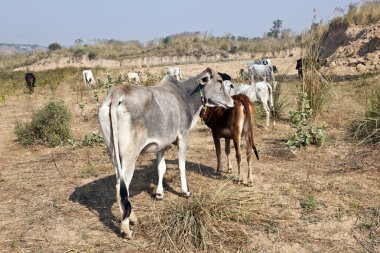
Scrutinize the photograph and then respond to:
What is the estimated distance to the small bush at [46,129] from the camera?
925 cm

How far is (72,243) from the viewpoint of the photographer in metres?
4.30

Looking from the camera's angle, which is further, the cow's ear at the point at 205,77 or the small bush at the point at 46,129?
the small bush at the point at 46,129

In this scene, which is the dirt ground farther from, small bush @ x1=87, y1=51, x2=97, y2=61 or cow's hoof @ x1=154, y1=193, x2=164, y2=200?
small bush @ x1=87, y1=51, x2=97, y2=61

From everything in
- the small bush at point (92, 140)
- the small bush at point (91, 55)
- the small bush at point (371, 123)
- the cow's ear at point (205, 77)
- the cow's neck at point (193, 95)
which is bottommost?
the small bush at point (92, 140)

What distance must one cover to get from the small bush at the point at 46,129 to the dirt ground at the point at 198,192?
0.42 meters

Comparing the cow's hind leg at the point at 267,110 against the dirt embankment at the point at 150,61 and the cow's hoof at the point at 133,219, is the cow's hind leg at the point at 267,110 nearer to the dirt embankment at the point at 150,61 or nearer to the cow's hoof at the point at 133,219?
the cow's hoof at the point at 133,219

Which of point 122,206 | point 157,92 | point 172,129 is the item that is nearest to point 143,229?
point 122,206

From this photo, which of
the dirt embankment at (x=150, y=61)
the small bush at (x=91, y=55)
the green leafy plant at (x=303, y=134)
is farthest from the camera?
the small bush at (x=91, y=55)

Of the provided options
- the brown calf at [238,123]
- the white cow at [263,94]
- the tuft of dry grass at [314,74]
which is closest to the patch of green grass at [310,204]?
the brown calf at [238,123]

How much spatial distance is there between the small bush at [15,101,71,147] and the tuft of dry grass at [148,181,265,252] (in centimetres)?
550

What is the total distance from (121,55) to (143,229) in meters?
45.2

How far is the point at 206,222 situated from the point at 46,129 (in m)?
6.25

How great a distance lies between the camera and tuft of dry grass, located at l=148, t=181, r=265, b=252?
4062 millimetres

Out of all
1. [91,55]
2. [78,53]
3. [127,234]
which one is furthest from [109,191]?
[78,53]
